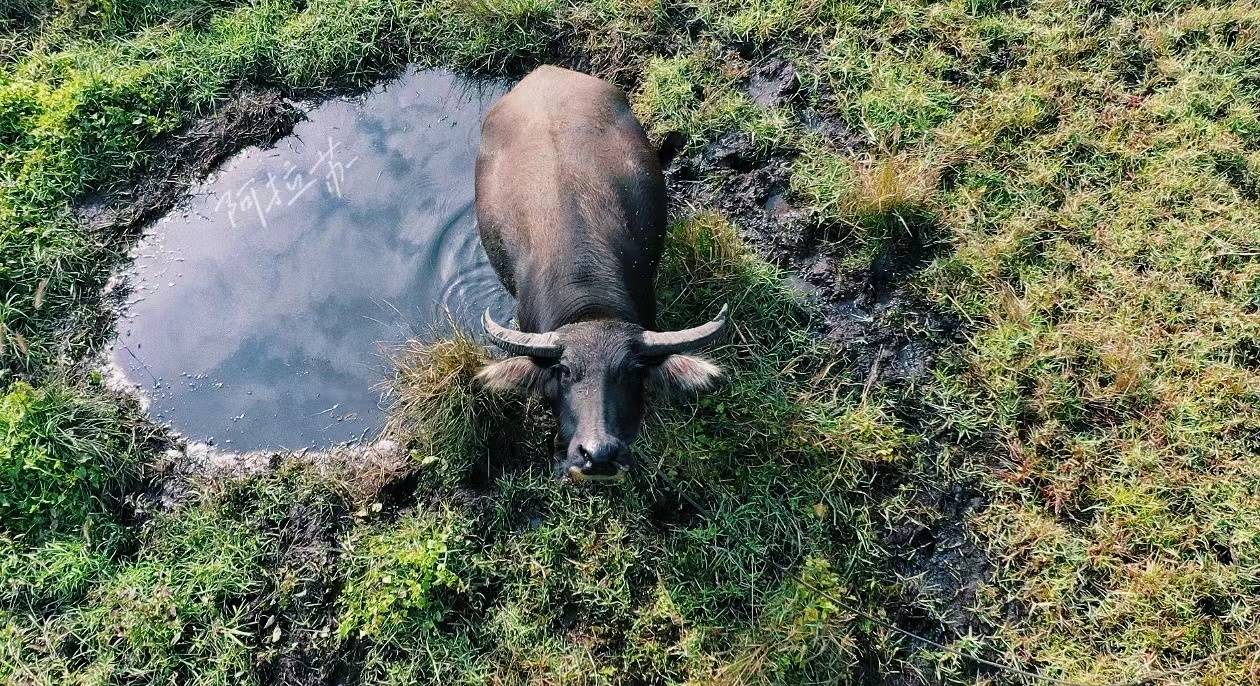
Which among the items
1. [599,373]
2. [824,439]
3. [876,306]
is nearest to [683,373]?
[599,373]

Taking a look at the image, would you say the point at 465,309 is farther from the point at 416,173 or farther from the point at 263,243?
the point at 263,243

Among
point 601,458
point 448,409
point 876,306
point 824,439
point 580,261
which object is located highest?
point 580,261

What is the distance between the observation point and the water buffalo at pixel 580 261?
383 cm

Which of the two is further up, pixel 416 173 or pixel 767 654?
pixel 416 173

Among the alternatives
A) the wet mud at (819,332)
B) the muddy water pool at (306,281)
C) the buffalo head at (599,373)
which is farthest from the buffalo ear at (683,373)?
the muddy water pool at (306,281)

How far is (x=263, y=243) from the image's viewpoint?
5406mm

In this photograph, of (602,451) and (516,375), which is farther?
(516,375)

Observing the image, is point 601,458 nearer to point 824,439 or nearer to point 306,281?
point 824,439

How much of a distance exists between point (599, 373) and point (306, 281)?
2.66 meters

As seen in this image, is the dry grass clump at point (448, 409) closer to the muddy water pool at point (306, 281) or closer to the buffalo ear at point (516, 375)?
the muddy water pool at point (306, 281)

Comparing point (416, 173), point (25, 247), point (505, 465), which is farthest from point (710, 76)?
point (25, 247)

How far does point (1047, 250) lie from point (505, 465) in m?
3.96

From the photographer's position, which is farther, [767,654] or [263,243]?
[263,243]

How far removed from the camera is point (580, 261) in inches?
173
